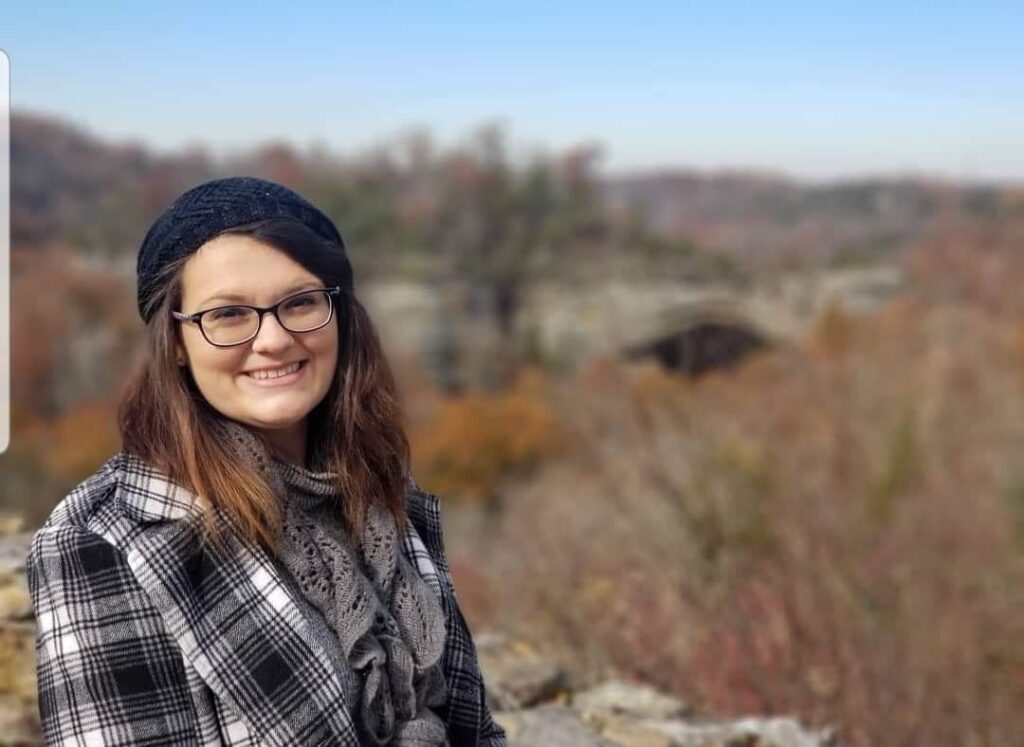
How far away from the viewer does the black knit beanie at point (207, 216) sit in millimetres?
1730

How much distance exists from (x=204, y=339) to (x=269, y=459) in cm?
22

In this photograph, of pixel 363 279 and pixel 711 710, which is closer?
pixel 711 710

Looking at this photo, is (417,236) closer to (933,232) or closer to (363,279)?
(363,279)

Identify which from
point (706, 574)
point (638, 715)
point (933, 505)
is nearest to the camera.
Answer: point (638, 715)

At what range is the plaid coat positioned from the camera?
1580 millimetres

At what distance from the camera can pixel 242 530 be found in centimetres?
170

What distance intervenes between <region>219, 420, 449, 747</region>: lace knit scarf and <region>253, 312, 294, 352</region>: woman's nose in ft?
0.45

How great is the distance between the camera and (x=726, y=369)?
18000 millimetres

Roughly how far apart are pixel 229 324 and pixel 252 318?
36 mm

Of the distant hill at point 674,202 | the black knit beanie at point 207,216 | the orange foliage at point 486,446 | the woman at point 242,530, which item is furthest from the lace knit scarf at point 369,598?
the distant hill at point 674,202

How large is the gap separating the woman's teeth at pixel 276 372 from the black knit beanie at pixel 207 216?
20 cm

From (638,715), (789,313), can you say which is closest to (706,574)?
(638,715)

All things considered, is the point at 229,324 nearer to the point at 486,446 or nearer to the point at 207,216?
the point at 207,216

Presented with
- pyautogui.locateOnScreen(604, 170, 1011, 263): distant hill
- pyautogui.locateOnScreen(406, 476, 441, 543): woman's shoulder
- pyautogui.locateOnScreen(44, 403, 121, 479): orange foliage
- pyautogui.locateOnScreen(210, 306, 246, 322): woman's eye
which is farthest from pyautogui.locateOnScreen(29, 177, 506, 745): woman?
pyautogui.locateOnScreen(604, 170, 1011, 263): distant hill
